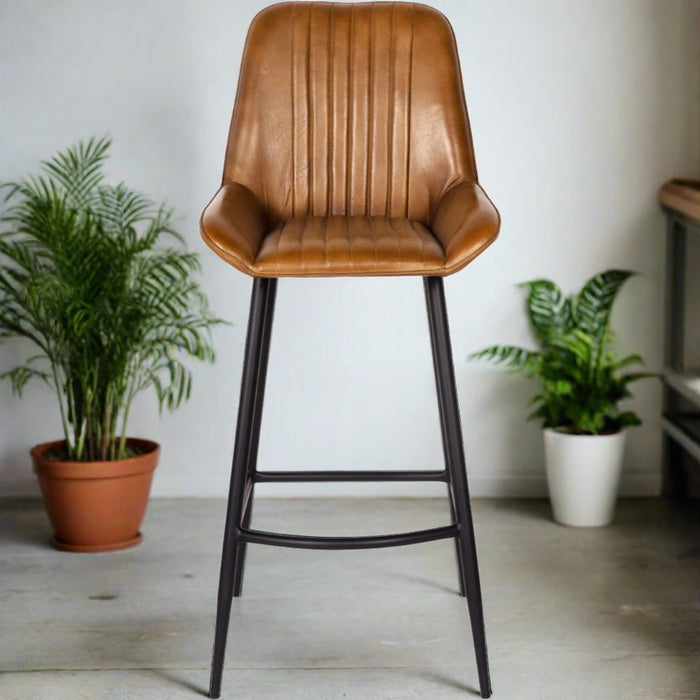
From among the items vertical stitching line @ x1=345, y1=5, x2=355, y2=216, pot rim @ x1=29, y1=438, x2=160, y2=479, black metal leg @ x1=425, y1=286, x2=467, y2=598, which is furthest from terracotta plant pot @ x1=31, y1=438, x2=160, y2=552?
vertical stitching line @ x1=345, y1=5, x2=355, y2=216

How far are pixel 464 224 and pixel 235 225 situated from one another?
1.35 ft

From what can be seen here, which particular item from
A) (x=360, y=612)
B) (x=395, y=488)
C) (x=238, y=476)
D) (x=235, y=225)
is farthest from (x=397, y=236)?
(x=395, y=488)

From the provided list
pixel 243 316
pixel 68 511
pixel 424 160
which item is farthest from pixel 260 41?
pixel 68 511

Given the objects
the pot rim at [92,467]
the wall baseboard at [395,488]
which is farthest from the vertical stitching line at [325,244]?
the wall baseboard at [395,488]

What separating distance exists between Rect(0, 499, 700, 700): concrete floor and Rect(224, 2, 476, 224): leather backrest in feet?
2.86

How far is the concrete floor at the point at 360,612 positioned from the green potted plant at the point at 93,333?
126 mm

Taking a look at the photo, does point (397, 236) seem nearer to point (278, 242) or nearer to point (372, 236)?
point (372, 236)

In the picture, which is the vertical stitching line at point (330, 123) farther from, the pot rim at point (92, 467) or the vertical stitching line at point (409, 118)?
the pot rim at point (92, 467)

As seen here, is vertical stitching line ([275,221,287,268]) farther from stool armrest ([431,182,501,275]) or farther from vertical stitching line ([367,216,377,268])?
stool armrest ([431,182,501,275])

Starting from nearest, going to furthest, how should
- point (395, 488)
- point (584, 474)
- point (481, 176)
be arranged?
point (584, 474), point (481, 176), point (395, 488)

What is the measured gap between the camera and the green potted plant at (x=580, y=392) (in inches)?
114

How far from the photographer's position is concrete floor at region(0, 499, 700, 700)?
2.08 m

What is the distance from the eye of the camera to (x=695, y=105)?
3.10 meters

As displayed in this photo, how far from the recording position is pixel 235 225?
77.2 inches
